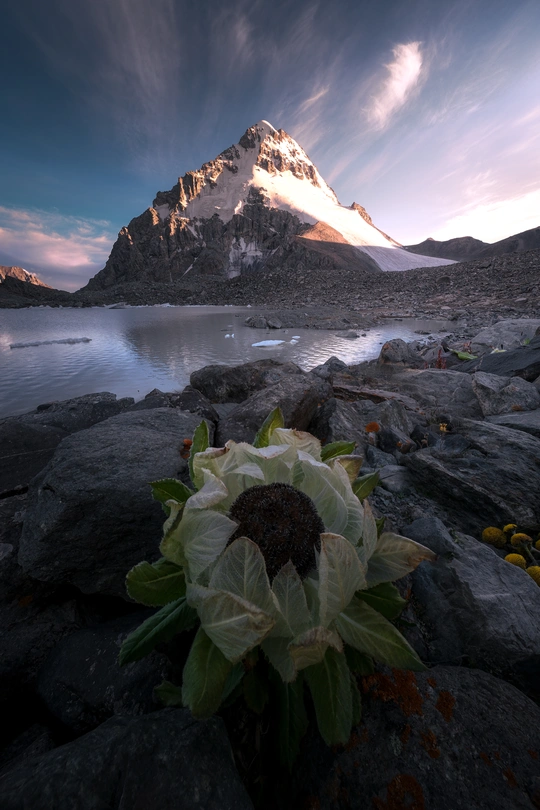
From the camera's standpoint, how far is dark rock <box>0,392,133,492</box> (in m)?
2.59

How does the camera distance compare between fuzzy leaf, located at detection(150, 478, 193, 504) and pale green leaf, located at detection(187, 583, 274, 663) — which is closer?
pale green leaf, located at detection(187, 583, 274, 663)

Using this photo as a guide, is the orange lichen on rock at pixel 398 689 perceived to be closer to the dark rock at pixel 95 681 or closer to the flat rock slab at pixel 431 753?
the flat rock slab at pixel 431 753

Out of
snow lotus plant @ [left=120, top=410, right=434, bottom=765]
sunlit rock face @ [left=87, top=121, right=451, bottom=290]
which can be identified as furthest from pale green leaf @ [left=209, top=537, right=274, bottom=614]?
sunlit rock face @ [left=87, top=121, right=451, bottom=290]

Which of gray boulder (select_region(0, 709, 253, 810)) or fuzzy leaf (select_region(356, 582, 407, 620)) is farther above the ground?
fuzzy leaf (select_region(356, 582, 407, 620))

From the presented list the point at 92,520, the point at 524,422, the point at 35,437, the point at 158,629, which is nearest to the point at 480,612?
the point at 158,629

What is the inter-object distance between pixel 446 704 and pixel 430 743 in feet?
0.38

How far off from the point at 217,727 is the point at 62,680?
2.50 ft

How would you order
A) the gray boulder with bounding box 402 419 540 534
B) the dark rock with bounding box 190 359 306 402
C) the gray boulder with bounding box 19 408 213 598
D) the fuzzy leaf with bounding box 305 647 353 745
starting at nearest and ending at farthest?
the fuzzy leaf with bounding box 305 647 353 745, the gray boulder with bounding box 19 408 213 598, the gray boulder with bounding box 402 419 540 534, the dark rock with bounding box 190 359 306 402

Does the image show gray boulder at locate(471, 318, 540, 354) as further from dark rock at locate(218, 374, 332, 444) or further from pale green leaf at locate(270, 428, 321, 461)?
pale green leaf at locate(270, 428, 321, 461)

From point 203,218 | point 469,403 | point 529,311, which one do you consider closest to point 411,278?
point 529,311

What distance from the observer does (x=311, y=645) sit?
2.31ft

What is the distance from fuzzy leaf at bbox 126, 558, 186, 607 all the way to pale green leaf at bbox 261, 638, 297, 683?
11.6 inches

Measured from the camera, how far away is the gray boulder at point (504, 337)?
384 inches

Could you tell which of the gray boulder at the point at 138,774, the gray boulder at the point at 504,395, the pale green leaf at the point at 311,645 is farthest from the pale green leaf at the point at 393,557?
the gray boulder at the point at 504,395
